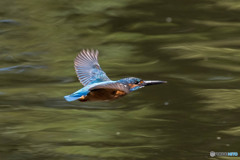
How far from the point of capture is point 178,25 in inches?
375

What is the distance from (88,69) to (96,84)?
0.61 metres

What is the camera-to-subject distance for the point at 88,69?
445cm

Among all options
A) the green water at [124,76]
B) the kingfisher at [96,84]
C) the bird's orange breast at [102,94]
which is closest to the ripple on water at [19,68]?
the green water at [124,76]

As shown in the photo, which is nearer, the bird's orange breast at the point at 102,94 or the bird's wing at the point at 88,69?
the bird's orange breast at the point at 102,94

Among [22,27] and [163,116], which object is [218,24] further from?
[163,116]

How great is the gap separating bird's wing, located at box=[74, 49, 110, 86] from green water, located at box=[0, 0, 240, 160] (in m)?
0.96

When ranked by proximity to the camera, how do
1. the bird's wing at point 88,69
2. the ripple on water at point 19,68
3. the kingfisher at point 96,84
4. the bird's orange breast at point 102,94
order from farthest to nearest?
1. the ripple on water at point 19,68
2. the bird's wing at point 88,69
3. the bird's orange breast at point 102,94
4. the kingfisher at point 96,84

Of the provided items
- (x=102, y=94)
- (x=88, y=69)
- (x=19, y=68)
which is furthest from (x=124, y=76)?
(x=102, y=94)

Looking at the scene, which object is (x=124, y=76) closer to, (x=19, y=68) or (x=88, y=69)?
(x=19, y=68)

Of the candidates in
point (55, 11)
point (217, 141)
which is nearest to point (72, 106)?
point (217, 141)

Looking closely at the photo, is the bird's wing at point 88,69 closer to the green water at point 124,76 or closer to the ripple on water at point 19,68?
the green water at point 124,76

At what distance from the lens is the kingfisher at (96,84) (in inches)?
139

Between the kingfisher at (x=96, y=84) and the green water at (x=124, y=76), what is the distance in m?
0.97

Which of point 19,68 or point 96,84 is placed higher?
point 96,84
